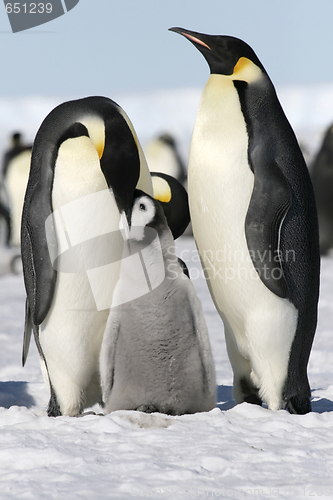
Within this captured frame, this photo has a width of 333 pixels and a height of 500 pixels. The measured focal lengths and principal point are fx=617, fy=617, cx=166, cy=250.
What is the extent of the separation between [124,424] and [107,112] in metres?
1.37

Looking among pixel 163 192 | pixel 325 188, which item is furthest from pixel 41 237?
pixel 325 188

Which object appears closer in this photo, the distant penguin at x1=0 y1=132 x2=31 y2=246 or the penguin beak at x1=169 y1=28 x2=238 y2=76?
the penguin beak at x1=169 y1=28 x2=238 y2=76

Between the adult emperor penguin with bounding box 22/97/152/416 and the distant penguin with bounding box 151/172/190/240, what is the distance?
0.76 metres

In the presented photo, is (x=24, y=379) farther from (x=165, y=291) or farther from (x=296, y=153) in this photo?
(x=296, y=153)

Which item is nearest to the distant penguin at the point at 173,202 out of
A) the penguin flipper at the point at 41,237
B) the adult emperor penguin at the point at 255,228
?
the adult emperor penguin at the point at 255,228

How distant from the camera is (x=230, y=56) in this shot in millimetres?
2959

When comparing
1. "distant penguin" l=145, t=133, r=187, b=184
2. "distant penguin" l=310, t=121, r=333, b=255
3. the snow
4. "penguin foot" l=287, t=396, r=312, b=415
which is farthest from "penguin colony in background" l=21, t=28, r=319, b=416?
"distant penguin" l=145, t=133, r=187, b=184

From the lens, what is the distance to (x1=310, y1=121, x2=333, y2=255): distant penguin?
29.3 ft

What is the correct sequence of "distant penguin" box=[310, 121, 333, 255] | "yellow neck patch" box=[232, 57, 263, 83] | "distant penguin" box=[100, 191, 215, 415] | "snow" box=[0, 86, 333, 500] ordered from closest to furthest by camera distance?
"snow" box=[0, 86, 333, 500], "distant penguin" box=[100, 191, 215, 415], "yellow neck patch" box=[232, 57, 263, 83], "distant penguin" box=[310, 121, 333, 255]

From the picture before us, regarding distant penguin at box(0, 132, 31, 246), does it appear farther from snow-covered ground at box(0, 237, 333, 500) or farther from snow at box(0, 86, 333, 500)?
snow-covered ground at box(0, 237, 333, 500)

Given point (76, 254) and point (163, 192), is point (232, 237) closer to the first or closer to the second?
point (76, 254)

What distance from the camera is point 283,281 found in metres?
2.69

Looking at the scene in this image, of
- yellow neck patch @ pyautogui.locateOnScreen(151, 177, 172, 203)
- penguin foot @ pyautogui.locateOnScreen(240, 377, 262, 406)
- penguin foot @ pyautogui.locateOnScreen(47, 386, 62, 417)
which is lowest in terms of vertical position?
penguin foot @ pyautogui.locateOnScreen(240, 377, 262, 406)

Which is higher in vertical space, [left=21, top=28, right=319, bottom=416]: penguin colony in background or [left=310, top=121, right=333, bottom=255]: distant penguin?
[left=21, top=28, right=319, bottom=416]: penguin colony in background
